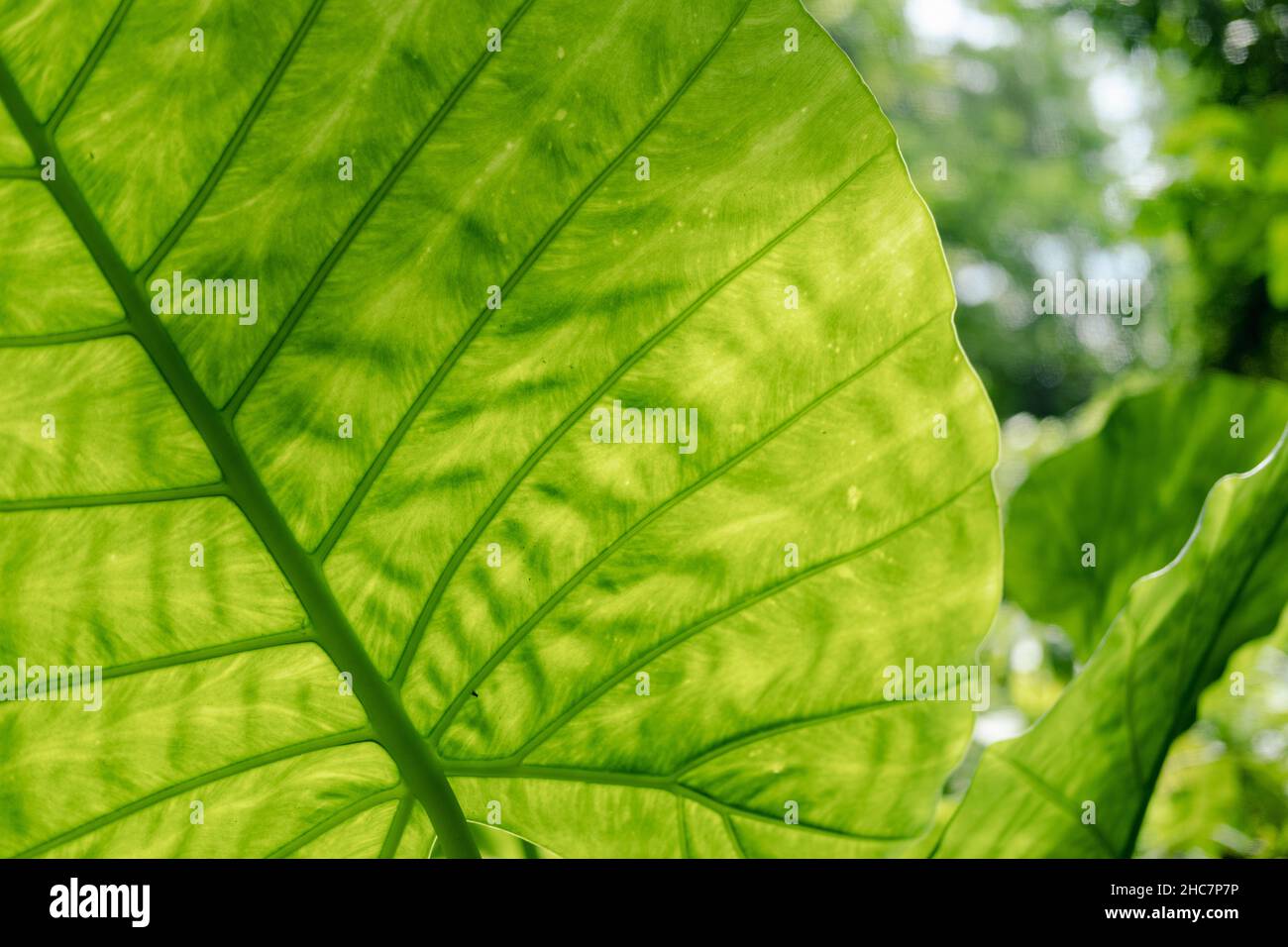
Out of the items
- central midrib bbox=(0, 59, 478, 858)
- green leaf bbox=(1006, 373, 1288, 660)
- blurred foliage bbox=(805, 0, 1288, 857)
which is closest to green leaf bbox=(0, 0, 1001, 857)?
central midrib bbox=(0, 59, 478, 858)

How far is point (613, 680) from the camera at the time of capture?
61cm

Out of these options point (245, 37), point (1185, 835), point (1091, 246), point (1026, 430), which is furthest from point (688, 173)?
point (1091, 246)

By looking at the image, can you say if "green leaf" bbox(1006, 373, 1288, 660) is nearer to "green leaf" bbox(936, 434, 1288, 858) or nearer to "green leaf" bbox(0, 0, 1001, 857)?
"green leaf" bbox(936, 434, 1288, 858)

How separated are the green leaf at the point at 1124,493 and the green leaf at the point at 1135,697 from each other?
1.31 ft

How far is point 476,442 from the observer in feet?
1.85

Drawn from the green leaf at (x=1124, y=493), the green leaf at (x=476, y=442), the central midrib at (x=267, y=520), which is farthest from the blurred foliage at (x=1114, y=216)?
the central midrib at (x=267, y=520)

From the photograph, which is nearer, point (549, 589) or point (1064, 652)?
point (549, 589)

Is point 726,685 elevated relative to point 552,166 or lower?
lower

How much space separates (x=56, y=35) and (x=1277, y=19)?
3.46 meters

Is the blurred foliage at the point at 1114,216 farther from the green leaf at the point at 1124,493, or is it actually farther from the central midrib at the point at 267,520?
the central midrib at the point at 267,520

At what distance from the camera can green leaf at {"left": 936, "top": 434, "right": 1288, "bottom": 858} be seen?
1.85ft

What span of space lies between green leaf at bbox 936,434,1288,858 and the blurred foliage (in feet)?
0.36

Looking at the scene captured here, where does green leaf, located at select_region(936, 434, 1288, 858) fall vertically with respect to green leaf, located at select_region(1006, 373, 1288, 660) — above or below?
below

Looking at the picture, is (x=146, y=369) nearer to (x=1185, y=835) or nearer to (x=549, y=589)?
(x=549, y=589)
